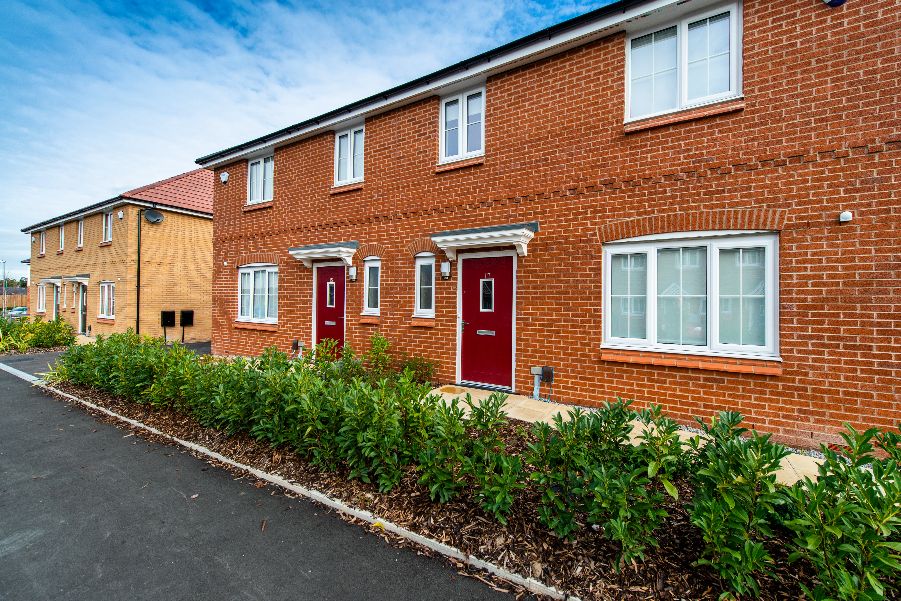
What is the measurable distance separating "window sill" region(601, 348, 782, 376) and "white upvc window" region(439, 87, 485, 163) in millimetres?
4324

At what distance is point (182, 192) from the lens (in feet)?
56.0

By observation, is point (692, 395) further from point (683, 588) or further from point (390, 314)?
point (390, 314)

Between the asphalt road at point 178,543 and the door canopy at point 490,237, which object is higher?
the door canopy at point 490,237

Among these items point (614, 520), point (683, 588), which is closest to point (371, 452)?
point (614, 520)

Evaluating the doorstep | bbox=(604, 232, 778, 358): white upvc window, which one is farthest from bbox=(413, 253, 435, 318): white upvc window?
bbox=(604, 232, 778, 358): white upvc window

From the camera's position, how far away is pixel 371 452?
3.64 metres

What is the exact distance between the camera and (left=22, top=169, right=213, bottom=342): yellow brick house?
15.2 m

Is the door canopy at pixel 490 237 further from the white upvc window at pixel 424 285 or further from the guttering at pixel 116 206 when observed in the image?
the guttering at pixel 116 206

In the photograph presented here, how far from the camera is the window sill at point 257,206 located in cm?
1079

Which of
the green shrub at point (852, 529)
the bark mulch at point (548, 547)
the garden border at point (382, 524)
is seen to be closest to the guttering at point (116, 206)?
the garden border at point (382, 524)

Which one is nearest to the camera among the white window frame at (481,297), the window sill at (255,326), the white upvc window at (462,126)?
the white window frame at (481,297)

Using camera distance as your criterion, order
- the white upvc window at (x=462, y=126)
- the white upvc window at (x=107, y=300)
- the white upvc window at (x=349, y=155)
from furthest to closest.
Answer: the white upvc window at (x=107, y=300) < the white upvc window at (x=349, y=155) < the white upvc window at (x=462, y=126)

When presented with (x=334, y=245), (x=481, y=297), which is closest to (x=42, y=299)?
(x=334, y=245)

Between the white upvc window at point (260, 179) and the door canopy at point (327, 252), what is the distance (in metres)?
2.55
